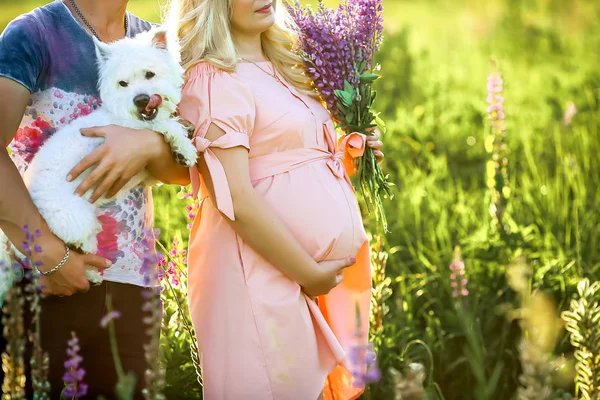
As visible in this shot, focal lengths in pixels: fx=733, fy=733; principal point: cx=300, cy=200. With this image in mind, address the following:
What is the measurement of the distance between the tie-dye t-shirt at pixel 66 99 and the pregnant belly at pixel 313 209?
1.63ft

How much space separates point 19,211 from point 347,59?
144cm

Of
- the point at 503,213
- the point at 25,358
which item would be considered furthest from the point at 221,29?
the point at 503,213

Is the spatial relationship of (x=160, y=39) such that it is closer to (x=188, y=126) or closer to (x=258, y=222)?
(x=188, y=126)

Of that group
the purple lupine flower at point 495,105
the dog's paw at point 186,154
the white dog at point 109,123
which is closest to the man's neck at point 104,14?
the white dog at point 109,123

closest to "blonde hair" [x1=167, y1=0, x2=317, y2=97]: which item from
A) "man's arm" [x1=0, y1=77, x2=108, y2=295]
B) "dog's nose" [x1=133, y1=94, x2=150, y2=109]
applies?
"dog's nose" [x1=133, y1=94, x2=150, y2=109]

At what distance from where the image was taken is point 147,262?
1.88m

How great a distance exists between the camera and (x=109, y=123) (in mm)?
2457

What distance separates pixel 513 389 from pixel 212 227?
5.89 ft

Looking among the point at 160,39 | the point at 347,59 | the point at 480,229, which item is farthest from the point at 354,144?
the point at 480,229

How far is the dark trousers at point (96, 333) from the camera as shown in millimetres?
2400

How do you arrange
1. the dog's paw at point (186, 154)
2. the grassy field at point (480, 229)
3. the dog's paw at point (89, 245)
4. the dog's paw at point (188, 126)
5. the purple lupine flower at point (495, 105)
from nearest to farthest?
1. the dog's paw at point (89, 245)
2. the dog's paw at point (186, 154)
3. the dog's paw at point (188, 126)
4. the grassy field at point (480, 229)
5. the purple lupine flower at point (495, 105)

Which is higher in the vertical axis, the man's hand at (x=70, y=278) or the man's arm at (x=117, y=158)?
the man's arm at (x=117, y=158)

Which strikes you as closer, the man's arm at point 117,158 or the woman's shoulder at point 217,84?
the man's arm at point 117,158

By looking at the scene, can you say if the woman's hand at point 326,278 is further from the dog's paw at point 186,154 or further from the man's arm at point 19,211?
the man's arm at point 19,211
